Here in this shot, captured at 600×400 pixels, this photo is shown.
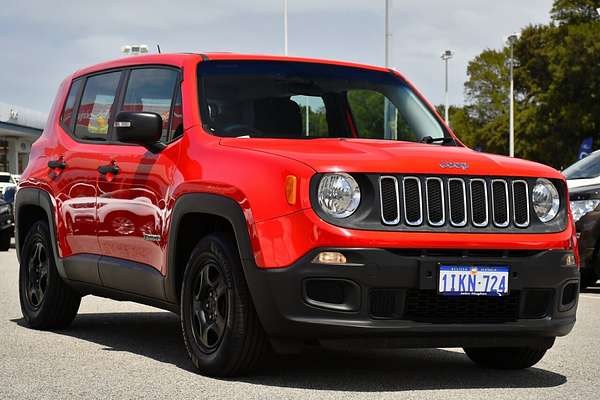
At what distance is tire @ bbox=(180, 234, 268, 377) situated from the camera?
652cm

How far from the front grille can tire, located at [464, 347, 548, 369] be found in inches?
40.1

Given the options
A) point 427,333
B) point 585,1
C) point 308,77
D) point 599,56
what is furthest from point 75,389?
point 585,1

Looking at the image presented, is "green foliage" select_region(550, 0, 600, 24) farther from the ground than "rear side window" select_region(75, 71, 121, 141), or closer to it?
farther from the ground

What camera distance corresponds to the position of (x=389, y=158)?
21.2ft

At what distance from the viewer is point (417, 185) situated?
6.41m

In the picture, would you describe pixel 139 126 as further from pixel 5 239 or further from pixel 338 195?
pixel 5 239

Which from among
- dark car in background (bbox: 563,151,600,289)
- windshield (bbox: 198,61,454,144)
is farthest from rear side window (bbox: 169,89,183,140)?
dark car in background (bbox: 563,151,600,289)

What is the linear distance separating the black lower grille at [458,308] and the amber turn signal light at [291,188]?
732mm

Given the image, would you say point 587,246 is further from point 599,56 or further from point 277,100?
point 599,56

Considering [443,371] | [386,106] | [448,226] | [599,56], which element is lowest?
[443,371]

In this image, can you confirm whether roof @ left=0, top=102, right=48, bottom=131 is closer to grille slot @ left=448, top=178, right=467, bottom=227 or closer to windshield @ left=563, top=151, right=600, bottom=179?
windshield @ left=563, top=151, right=600, bottom=179

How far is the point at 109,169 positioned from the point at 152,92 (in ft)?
1.81

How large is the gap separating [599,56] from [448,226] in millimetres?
49366

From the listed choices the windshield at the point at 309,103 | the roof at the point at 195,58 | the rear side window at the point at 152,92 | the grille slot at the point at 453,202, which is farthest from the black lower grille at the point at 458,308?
the roof at the point at 195,58
